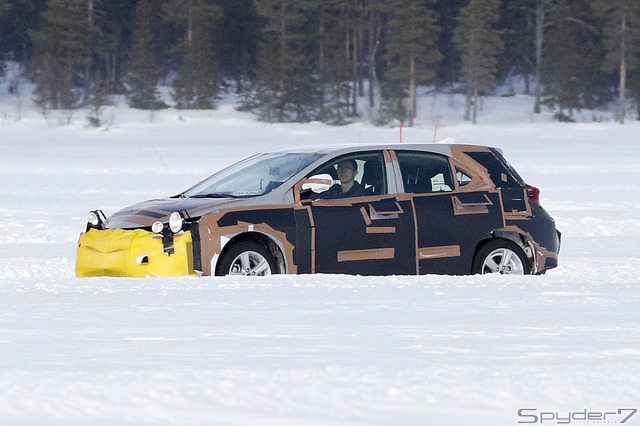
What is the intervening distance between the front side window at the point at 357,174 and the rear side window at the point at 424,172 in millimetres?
188

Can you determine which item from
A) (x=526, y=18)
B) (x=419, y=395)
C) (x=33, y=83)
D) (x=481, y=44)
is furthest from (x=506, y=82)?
(x=419, y=395)

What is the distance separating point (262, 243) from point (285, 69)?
51.0 meters

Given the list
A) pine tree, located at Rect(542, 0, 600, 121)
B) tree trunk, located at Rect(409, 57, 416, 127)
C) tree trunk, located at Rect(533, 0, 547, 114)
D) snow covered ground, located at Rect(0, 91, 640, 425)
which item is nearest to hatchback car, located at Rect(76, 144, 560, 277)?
snow covered ground, located at Rect(0, 91, 640, 425)

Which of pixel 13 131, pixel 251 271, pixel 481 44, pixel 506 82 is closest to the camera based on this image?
pixel 251 271

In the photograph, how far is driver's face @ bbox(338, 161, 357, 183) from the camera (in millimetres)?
9578

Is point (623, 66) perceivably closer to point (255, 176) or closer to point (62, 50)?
point (62, 50)

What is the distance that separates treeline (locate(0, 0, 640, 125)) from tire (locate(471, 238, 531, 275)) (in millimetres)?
44505

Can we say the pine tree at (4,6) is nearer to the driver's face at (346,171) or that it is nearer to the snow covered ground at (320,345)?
the snow covered ground at (320,345)

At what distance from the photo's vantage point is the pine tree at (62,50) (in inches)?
2223

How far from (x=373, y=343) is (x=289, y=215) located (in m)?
2.45

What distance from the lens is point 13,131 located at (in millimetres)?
49375

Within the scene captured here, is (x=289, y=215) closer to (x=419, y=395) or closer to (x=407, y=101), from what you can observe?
(x=419, y=395)

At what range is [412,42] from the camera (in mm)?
59406

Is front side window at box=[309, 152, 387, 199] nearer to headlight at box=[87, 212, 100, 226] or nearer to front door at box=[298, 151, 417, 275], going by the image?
front door at box=[298, 151, 417, 275]
